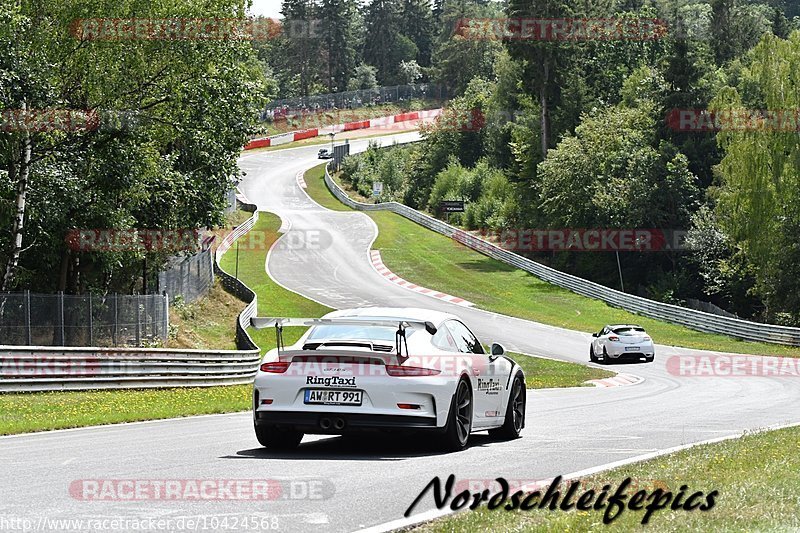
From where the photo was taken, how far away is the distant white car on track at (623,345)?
37469 mm

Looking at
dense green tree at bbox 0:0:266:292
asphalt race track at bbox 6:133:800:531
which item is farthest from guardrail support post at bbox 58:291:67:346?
asphalt race track at bbox 6:133:800:531

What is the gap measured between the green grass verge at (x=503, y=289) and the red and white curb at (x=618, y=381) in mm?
13450

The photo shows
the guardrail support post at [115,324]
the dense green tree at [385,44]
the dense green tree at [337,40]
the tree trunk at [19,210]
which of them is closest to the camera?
the tree trunk at [19,210]

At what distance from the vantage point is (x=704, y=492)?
26.6 feet

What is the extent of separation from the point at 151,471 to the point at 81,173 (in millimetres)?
22968

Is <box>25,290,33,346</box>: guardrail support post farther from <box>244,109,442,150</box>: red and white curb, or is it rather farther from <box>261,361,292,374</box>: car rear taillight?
<box>244,109,442,150</box>: red and white curb

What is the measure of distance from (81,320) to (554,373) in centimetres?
1388

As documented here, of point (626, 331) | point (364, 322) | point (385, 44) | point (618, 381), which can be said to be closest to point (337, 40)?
point (385, 44)

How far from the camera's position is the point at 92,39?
29.7 m

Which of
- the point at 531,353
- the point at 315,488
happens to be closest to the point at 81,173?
the point at 531,353

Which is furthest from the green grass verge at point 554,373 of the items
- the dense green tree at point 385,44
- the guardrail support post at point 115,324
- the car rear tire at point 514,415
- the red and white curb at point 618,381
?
the dense green tree at point 385,44

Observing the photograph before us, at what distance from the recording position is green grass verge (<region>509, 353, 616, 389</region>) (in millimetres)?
29591

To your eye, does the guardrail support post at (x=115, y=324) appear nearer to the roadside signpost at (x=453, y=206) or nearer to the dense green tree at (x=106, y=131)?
the dense green tree at (x=106, y=131)

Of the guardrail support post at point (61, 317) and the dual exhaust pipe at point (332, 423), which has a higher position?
the dual exhaust pipe at point (332, 423)
